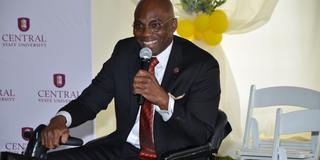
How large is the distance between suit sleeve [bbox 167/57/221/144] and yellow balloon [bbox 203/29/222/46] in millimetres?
1982

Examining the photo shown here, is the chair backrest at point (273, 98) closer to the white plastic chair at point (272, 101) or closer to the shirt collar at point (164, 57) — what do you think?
the white plastic chair at point (272, 101)

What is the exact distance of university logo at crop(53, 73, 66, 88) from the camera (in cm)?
499

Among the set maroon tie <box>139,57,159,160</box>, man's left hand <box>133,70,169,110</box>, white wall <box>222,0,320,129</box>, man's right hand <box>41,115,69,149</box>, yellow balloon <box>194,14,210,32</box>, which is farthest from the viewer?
white wall <box>222,0,320,129</box>

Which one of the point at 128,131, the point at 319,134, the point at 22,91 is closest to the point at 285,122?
the point at 319,134

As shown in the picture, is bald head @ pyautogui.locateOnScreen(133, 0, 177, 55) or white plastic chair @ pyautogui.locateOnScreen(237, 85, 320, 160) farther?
white plastic chair @ pyautogui.locateOnScreen(237, 85, 320, 160)

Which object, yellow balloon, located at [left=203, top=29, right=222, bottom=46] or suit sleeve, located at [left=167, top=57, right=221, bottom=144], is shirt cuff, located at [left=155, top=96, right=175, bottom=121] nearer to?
suit sleeve, located at [left=167, top=57, right=221, bottom=144]

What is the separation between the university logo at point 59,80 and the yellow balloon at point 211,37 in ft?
4.28

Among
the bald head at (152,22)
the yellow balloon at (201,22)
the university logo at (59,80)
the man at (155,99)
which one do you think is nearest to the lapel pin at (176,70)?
the man at (155,99)

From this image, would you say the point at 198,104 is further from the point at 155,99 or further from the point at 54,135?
the point at 54,135

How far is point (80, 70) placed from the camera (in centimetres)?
495

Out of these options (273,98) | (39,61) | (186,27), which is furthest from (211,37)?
(39,61)

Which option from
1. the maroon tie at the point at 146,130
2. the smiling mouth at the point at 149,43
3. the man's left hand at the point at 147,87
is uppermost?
the smiling mouth at the point at 149,43

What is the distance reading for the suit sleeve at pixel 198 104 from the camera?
2.64m

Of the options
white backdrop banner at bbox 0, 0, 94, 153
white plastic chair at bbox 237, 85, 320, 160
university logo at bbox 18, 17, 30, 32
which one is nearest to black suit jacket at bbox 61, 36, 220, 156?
white plastic chair at bbox 237, 85, 320, 160
